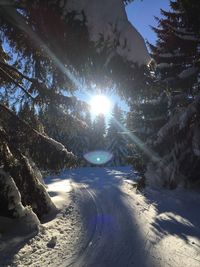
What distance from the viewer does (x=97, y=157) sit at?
2196 inches

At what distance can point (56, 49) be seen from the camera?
5.16 meters

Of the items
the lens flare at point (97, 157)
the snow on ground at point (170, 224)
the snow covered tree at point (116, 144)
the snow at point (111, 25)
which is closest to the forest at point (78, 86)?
the snow at point (111, 25)

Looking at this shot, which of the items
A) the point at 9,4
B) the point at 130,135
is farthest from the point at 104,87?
the point at 130,135

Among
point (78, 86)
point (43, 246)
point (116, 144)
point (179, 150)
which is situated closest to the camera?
point (78, 86)

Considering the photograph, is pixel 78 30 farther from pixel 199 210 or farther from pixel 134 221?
pixel 199 210

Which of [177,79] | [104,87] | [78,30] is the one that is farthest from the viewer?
[177,79]

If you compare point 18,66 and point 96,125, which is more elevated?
point 96,125

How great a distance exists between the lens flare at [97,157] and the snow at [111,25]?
48951 millimetres

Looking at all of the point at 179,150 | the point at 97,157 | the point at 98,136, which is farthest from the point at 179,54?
the point at 98,136

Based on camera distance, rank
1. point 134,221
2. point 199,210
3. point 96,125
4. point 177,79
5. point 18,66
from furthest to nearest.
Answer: point 96,125
point 199,210
point 177,79
point 134,221
point 18,66

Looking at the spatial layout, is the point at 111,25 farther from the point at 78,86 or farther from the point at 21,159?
the point at 21,159

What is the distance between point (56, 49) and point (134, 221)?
715 centimetres

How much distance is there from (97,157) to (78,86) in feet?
161

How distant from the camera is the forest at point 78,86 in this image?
468cm
